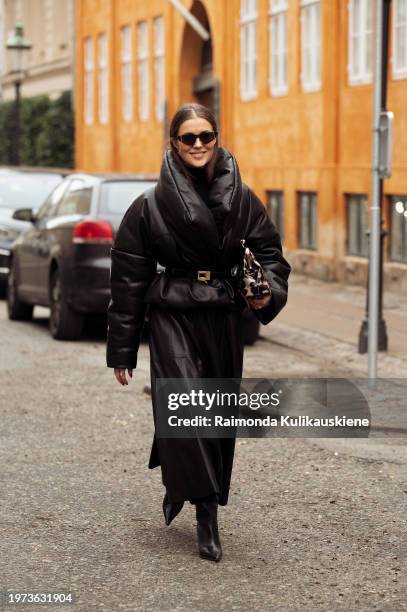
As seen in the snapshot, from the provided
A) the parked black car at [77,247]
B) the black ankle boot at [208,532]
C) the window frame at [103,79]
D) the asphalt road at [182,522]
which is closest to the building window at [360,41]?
the parked black car at [77,247]

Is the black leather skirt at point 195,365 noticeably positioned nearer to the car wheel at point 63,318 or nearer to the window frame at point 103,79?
the car wheel at point 63,318

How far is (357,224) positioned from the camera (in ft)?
68.9

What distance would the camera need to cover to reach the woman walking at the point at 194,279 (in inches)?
244

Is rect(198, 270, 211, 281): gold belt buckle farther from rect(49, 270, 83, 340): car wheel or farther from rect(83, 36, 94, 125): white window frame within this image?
rect(83, 36, 94, 125): white window frame

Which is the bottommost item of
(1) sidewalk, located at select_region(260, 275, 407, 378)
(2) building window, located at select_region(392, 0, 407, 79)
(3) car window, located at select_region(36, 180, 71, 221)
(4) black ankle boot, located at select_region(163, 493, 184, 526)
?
(1) sidewalk, located at select_region(260, 275, 407, 378)

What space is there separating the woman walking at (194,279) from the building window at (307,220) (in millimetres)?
16163

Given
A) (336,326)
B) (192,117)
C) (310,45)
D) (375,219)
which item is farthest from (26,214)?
(192,117)

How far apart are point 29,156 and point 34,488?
117ft

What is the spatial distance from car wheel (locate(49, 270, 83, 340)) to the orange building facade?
5443mm

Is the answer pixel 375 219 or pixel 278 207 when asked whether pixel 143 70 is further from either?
pixel 375 219

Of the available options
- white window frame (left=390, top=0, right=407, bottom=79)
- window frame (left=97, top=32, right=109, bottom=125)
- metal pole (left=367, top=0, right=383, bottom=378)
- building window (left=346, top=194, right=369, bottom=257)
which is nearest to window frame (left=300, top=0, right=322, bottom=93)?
building window (left=346, top=194, right=369, bottom=257)

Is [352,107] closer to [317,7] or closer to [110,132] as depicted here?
[317,7]

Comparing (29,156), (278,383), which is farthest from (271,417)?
(29,156)

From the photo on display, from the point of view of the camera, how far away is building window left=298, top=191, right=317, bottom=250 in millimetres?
22586
